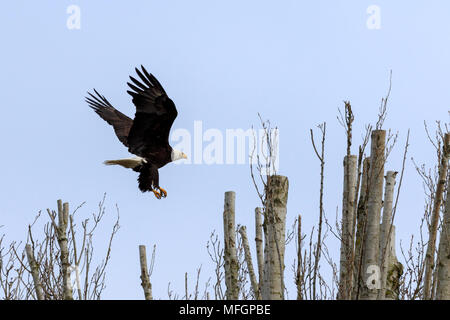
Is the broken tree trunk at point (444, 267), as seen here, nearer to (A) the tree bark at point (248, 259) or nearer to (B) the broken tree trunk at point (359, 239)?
(B) the broken tree trunk at point (359, 239)

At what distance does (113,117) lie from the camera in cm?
1223

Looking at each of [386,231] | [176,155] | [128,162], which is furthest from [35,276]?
[176,155]

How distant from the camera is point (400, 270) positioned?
663 cm

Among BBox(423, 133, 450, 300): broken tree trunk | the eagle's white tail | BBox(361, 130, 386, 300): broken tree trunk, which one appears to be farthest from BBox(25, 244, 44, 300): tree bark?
the eagle's white tail

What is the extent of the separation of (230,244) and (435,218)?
2.25 metres

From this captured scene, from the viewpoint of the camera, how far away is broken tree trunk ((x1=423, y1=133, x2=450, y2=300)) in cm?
487

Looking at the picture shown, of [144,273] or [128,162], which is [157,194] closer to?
[128,162]

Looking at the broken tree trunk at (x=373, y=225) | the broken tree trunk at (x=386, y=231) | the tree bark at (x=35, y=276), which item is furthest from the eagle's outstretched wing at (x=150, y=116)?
the broken tree trunk at (x=373, y=225)

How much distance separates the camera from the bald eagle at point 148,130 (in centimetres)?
972

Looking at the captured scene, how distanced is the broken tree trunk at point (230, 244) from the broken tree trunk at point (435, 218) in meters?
1.91

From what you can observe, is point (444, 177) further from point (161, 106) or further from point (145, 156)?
point (145, 156)
